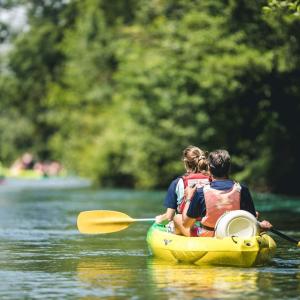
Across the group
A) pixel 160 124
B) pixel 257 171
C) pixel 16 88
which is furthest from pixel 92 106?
pixel 257 171

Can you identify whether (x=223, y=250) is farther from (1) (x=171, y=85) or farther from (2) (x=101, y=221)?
(1) (x=171, y=85)

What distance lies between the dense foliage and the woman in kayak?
5205mm

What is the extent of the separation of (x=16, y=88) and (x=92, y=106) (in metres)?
10.1

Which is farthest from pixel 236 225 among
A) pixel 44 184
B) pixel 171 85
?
pixel 44 184

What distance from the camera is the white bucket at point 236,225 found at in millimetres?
11555

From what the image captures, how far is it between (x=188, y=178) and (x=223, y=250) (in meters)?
1.17

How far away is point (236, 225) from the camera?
11.6 meters

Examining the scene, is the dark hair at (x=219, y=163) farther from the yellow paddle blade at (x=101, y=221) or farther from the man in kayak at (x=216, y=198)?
the yellow paddle blade at (x=101, y=221)

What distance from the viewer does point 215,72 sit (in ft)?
100

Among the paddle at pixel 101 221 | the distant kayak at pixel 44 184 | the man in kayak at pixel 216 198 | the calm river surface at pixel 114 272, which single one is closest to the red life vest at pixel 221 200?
the man in kayak at pixel 216 198

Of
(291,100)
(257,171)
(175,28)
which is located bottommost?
(257,171)

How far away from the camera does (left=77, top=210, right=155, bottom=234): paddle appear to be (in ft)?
45.7

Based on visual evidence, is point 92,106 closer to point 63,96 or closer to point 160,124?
point 63,96

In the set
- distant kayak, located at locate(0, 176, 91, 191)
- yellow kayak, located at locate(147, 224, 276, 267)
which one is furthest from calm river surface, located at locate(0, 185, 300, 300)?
distant kayak, located at locate(0, 176, 91, 191)
